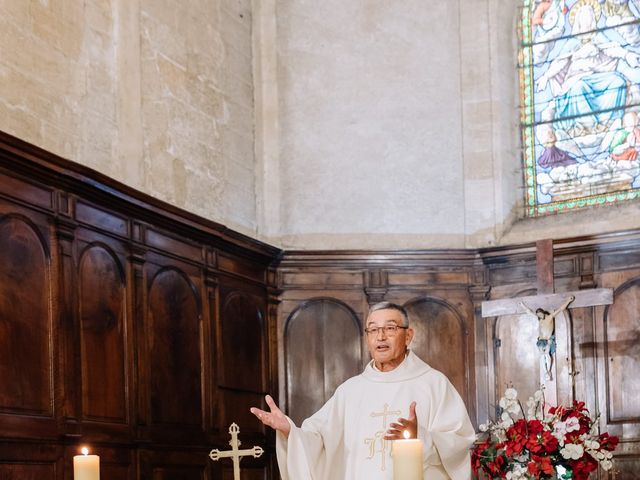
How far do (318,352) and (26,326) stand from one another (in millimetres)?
4823

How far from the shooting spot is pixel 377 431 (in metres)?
8.73

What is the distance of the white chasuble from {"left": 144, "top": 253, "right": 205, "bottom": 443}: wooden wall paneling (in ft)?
7.21

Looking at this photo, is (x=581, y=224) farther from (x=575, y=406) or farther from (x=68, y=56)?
(x=68, y=56)

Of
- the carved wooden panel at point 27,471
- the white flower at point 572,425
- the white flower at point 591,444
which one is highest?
the white flower at point 572,425

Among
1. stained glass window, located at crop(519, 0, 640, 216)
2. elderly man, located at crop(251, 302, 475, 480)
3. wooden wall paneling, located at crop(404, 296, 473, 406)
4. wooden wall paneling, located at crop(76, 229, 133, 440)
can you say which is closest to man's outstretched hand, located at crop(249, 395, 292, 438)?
elderly man, located at crop(251, 302, 475, 480)

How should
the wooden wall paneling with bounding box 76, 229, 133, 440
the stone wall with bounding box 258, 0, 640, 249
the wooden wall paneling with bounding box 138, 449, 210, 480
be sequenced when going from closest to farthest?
1. the wooden wall paneling with bounding box 76, 229, 133, 440
2. the wooden wall paneling with bounding box 138, 449, 210, 480
3. the stone wall with bounding box 258, 0, 640, 249

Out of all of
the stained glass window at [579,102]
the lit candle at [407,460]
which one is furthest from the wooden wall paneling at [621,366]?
the lit candle at [407,460]

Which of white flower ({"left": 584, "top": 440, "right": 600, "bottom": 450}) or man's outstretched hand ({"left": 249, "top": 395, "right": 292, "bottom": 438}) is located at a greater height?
man's outstretched hand ({"left": 249, "top": 395, "right": 292, "bottom": 438})

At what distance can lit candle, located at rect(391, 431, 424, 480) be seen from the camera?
5547mm

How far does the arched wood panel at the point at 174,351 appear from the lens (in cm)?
1076

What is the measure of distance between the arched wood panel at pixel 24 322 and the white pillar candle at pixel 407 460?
388 centimetres

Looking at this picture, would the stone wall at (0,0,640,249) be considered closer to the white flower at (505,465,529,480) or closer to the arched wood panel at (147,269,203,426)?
the arched wood panel at (147,269,203,426)

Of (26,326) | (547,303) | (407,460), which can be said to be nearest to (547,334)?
(547,303)

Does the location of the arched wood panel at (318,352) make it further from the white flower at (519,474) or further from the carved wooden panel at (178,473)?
the white flower at (519,474)
